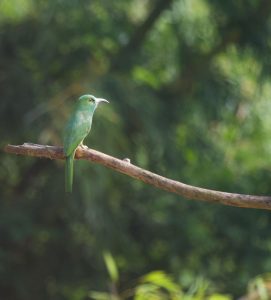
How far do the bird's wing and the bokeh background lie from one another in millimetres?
2521

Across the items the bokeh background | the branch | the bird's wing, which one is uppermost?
the bokeh background

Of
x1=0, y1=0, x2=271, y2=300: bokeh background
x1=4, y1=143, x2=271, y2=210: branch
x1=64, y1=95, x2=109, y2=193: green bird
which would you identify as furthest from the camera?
x1=0, y1=0, x2=271, y2=300: bokeh background

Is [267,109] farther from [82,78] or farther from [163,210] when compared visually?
[82,78]

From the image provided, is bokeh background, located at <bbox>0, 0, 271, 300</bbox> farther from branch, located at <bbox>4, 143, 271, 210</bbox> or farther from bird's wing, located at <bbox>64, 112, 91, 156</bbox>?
branch, located at <bbox>4, 143, 271, 210</bbox>

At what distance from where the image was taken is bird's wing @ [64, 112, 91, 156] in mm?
3096

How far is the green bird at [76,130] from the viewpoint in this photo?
309 cm

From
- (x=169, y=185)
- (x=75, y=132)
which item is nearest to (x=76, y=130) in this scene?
(x=75, y=132)

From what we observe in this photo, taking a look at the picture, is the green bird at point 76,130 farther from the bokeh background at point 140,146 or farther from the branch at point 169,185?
the bokeh background at point 140,146

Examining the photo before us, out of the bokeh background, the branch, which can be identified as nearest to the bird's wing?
the branch

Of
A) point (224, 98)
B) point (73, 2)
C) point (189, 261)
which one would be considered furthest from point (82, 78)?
point (189, 261)

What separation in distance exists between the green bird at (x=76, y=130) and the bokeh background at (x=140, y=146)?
2434 millimetres

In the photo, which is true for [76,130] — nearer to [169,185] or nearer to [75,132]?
[75,132]

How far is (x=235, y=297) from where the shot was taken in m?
6.50

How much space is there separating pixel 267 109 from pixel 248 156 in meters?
0.72
